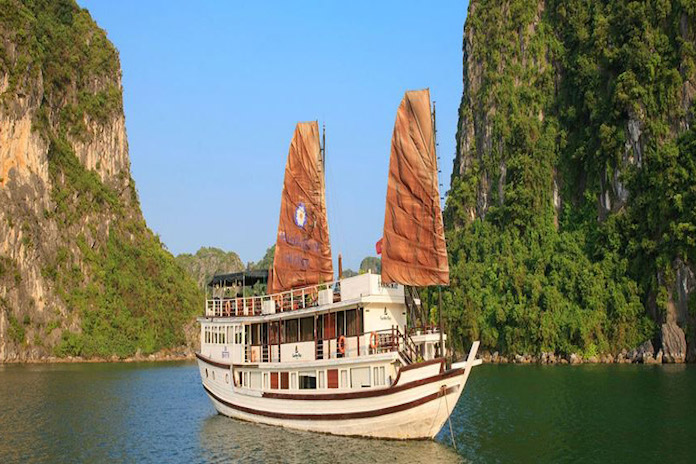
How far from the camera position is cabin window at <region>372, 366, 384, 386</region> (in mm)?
27281

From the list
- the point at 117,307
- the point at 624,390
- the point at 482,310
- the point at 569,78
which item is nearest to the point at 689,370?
the point at 624,390

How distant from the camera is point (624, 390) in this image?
4272cm

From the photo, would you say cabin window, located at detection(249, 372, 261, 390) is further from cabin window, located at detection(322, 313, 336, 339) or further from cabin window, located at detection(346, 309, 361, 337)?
cabin window, located at detection(346, 309, 361, 337)

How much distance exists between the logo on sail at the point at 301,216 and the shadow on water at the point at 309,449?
1024 centimetres

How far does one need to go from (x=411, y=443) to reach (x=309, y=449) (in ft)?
12.3

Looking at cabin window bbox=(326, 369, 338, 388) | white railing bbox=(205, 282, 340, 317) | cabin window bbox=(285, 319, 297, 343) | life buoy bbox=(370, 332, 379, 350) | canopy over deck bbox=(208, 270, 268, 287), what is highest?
canopy over deck bbox=(208, 270, 268, 287)

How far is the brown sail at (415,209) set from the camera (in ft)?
95.4

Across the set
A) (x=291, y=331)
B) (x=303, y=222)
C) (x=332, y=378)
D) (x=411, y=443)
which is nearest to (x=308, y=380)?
(x=332, y=378)

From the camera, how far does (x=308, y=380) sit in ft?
99.2

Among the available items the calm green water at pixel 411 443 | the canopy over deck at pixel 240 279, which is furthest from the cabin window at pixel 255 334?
the canopy over deck at pixel 240 279

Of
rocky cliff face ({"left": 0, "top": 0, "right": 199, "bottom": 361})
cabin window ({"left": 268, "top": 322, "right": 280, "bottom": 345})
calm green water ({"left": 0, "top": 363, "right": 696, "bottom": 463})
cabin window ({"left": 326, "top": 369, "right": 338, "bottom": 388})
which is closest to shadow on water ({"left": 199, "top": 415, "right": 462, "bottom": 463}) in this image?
calm green water ({"left": 0, "top": 363, "right": 696, "bottom": 463})

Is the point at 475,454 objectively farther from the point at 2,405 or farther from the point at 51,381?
the point at 51,381

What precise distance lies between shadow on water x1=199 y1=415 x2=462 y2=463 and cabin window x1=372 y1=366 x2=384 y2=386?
2.16m

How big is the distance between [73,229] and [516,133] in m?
69.7
